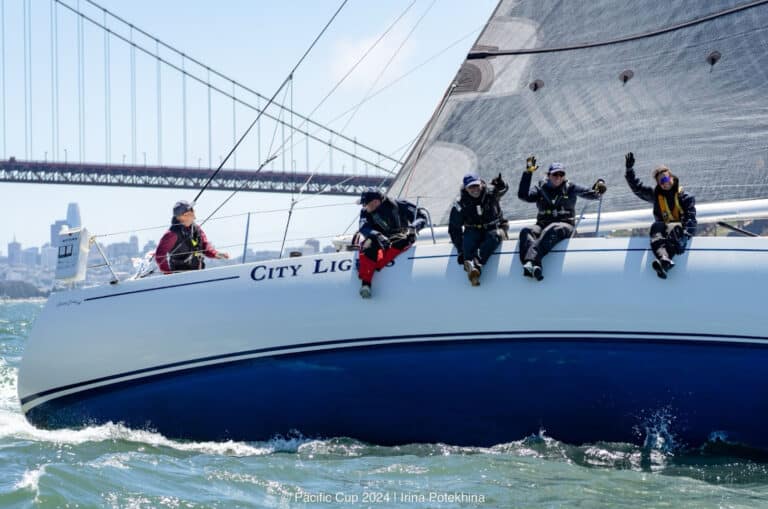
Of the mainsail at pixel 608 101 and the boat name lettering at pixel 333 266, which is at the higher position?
the mainsail at pixel 608 101

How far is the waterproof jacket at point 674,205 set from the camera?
16.0 ft

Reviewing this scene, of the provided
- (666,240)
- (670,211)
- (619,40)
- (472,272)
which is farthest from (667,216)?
(619,40)

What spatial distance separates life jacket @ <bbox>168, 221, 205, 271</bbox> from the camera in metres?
5.96

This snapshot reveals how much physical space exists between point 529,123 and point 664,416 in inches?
75.5

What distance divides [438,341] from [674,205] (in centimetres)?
121

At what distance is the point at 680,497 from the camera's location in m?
4.27

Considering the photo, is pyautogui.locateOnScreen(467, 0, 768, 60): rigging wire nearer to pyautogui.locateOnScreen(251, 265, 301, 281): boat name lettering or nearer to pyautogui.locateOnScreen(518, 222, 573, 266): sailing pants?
pyautogui.locateOnScreen(518, 222, 573, 266): sailing pants

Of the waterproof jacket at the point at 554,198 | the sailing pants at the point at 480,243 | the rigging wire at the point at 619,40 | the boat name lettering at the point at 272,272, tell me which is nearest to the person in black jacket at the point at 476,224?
the sailing pants at the point at 480,243

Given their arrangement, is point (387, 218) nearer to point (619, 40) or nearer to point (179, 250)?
point (179, 250)

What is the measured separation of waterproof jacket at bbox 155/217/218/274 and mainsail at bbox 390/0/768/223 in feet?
3.64

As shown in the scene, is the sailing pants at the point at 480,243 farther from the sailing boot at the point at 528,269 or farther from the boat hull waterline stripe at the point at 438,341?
the boat hull waterline stripe at the point at 438,341

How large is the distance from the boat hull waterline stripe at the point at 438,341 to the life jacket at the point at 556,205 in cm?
56

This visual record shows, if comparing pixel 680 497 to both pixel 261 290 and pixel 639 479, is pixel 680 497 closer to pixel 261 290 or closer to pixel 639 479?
pixel 639 479

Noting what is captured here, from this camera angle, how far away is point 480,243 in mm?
5086
